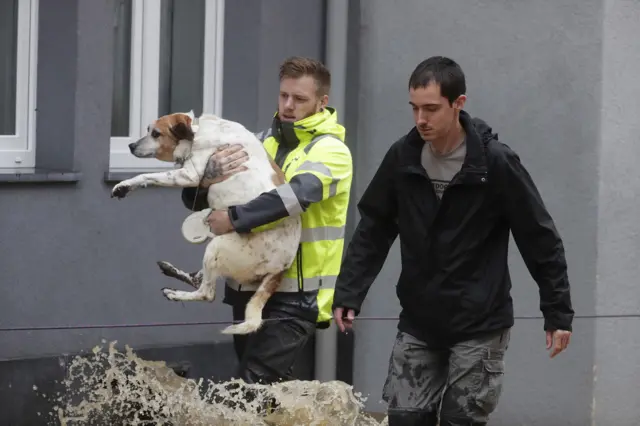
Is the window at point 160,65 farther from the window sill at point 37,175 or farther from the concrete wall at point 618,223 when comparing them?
the concrete wall at point 618,223

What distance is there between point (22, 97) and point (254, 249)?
2.26 metres

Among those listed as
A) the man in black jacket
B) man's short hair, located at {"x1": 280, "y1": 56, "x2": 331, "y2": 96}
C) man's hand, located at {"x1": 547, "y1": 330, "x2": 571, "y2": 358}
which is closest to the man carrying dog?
man's short hair, located at {"x1": 280, "y1": 56, "x2": 331, "y2": 96}

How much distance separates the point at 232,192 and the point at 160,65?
2.38 m

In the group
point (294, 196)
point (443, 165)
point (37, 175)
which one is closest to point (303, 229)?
point (294, 196)

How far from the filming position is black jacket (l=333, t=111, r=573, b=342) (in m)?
5.16

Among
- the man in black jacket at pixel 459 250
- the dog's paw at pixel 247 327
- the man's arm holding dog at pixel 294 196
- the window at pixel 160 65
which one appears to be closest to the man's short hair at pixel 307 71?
the man's arm holding dog at pixel 294 196

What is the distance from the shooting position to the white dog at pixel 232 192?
579 cm

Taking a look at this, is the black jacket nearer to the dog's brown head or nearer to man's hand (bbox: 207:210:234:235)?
man's hand (bbox: 207:210:234:235)

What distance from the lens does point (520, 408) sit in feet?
27.3

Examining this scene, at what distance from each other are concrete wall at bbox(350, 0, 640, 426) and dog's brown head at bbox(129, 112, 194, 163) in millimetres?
2614

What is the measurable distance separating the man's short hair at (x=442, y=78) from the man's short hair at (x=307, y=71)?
84 centimetres

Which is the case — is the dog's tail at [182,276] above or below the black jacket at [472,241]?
below

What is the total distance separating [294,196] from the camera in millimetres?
5711

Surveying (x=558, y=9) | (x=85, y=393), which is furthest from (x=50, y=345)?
(x=558, y=9)
